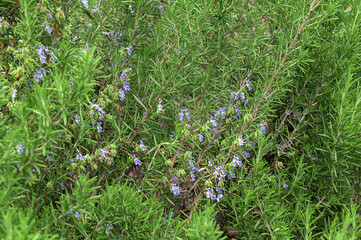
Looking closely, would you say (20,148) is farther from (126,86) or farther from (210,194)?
(210,194)

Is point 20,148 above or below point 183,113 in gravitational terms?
below

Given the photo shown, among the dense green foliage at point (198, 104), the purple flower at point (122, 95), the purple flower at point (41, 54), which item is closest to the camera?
the purple flower at point (41, 54)

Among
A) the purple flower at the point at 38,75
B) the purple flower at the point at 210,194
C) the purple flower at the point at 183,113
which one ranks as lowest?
the purple flower at the point at 210,194

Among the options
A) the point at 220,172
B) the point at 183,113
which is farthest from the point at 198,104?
the point at 220,172

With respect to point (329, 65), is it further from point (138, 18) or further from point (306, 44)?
point (138, 18)

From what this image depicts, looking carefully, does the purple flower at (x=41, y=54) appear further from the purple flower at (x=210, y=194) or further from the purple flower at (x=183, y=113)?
the purple flower at (x=210, y=194)

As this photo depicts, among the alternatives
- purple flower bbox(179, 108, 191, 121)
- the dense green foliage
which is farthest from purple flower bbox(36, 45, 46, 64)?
purple flower bbox(179, 108, 191, 121)

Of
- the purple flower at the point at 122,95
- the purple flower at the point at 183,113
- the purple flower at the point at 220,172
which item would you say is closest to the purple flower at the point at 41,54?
the purple flower at the point at 122,95

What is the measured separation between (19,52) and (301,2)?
5.86 ft

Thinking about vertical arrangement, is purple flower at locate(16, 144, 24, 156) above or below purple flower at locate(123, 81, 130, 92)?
below

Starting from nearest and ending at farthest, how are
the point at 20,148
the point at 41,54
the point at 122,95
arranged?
the point at 20,148
the point at 41,54
the point at 122,95

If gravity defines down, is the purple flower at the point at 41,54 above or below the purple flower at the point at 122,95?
below

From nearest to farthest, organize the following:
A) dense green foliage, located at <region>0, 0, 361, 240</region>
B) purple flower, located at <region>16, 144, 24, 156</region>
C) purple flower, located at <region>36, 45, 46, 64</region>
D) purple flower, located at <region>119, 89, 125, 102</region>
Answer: purple flower, located at <region>16, 144, 24, 156</region> < purple flower, located at <region>36, 45, 46, 64</region> < dense green foliage, located at <region>0, 0, 361, 240</region> < purple flower, located at <region>119, 89, 125, 102</region>

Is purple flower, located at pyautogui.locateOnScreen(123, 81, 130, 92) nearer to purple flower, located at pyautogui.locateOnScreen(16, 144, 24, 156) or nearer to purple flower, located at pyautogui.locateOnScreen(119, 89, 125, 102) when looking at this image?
purple flower, located at pyautogui.locateOnScreen(119, 89, 125, 102)
